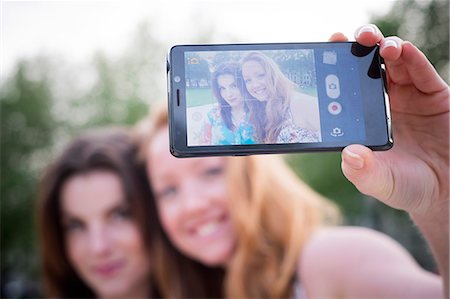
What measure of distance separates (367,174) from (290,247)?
122 centimetres

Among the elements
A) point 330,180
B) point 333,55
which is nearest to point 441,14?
point 330,180

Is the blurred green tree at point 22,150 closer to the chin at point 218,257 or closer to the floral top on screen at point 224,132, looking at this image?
the chin at point 218,257

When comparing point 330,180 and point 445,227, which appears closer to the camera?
point 445,227

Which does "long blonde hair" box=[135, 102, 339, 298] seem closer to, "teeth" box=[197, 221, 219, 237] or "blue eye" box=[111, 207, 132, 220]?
"teeth" box=[197, 221, 219, 237]

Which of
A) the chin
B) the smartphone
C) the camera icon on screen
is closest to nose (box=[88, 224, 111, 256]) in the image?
the chin

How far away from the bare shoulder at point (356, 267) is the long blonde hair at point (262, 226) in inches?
4.8

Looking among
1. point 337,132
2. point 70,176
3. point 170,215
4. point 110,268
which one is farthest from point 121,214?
point 337,132

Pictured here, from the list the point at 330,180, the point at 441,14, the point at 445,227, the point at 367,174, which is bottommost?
the point at 330,180

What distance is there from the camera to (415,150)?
1.27 m

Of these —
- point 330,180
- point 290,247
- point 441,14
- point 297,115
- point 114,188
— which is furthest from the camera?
point 330,180

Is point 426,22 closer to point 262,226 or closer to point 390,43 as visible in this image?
point 262,226

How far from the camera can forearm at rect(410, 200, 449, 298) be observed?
1.23 meters

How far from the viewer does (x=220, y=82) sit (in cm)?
119

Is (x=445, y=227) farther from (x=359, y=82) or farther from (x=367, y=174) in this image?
(x=359, y=82)
